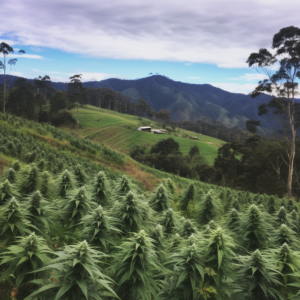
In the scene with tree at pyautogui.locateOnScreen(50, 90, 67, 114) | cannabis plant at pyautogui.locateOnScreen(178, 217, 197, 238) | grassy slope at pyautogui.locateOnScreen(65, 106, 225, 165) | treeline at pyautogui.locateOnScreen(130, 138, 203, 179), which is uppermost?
tree at pyautogui.locateOnScreen(50, 90, 67, 114)

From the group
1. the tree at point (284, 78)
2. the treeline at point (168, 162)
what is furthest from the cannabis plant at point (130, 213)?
the treeline at point (168, 162)

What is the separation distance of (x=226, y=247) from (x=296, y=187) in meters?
50.1

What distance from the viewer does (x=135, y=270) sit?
12.4ft

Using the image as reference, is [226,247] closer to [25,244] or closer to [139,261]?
[139,261]

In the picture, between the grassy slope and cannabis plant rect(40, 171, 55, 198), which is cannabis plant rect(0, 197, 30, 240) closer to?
cannabis plant rect(40, 171, 55, 198)

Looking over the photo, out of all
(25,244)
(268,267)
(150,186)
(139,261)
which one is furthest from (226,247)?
(150,186)

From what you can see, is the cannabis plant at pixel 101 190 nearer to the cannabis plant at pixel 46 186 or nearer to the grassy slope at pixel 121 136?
the cannabis plant at pixel 46 186

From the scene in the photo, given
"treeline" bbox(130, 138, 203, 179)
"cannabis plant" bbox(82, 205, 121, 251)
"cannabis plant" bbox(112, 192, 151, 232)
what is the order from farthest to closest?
1. "treeline" bbox(130, 138, 203, 179)
2. "cannabis plant" bbox(112, 192, 151, 232)
3. "cannabis plant" bbox(82, 205, 121, 251)

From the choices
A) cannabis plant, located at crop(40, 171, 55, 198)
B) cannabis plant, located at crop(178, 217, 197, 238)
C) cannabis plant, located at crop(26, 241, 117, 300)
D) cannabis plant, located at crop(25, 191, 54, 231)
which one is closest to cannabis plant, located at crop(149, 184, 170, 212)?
cannabis plant, located at crop(178, 217, 197, 238)

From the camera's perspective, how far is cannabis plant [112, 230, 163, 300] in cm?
368

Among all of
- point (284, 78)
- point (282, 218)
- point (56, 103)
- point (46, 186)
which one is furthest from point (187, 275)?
point (56, 103)

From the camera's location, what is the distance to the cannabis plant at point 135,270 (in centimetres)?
368

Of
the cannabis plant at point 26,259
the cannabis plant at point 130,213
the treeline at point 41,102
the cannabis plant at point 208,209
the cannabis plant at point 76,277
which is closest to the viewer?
the cannabis plant at point 76,277

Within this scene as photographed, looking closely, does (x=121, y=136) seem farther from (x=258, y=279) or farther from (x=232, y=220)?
(x=258, y=279)
